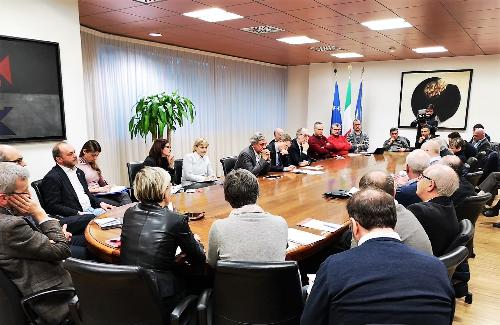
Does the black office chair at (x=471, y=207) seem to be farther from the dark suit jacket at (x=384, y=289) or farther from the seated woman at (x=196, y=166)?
the seated woman at (x=196, y=166)

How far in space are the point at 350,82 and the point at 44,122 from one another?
8.37 meters

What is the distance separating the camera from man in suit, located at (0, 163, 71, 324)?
6.09 ft

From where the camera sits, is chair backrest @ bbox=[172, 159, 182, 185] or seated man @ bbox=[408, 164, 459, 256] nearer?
seated man @ bbox=[408, 164, 459, 256]

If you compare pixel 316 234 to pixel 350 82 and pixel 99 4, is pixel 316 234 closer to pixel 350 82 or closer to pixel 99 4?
pixel 99 4

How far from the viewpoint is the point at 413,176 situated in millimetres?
3367

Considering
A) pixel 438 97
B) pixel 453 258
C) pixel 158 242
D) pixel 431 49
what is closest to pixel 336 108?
pixel 438 97

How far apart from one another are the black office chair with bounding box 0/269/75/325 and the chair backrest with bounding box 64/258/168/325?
0.88 ft

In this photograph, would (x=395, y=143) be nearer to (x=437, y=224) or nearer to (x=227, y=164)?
(x=227, y=164)

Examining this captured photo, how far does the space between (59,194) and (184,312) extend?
2077 mm

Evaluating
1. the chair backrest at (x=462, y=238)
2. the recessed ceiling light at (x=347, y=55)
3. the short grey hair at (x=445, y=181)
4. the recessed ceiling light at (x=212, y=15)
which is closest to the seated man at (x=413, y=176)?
the short grey hair at (x=445, y=181)

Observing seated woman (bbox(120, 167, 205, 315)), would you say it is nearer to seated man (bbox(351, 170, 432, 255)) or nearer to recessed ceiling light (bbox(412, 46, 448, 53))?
seated man (bbox(351, 170, 432, 255))

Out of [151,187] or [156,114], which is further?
[156,114]

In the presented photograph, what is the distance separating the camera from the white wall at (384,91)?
28.6ft

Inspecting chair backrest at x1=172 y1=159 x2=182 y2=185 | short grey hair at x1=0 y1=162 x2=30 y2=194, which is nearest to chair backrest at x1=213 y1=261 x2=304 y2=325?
short grey hair at x1=0 y1=162 x2=30 y2=194
